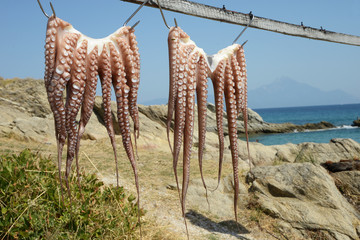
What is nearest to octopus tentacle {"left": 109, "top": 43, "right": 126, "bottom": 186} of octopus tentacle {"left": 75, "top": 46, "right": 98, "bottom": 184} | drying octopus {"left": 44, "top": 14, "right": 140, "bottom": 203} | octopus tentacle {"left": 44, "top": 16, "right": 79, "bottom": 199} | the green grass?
drying octopus {"left": 44, "top": 14, "right": 140, "bottom": 203}

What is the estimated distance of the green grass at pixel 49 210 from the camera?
2975 millimetres

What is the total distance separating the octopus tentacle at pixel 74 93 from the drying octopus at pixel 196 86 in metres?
0.56

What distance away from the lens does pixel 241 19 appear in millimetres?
3154

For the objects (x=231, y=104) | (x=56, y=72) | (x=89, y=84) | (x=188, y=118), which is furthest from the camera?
(x=231, y=104)

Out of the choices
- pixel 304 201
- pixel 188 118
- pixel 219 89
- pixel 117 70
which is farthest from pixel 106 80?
pixel 304 201

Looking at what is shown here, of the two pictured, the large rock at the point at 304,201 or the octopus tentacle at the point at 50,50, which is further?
the large rock at the point at 304,201

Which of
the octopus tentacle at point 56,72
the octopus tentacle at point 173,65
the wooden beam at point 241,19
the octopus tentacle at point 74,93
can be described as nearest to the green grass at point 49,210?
the octopus tentacle at point 74,93

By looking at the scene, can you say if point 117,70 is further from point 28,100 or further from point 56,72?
point 28,100

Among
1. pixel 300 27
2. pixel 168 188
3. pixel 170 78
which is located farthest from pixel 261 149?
pixel 170 78

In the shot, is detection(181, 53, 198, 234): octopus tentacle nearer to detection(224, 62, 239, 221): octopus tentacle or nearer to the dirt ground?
detection(224, 62, 239, 221): octopus tentacle

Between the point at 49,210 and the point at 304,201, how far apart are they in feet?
16.9

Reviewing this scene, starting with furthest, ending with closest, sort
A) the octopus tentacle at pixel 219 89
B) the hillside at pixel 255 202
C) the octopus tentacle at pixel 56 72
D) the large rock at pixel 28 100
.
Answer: the large rock at pixel 28 100 < the hillside at pixel 255 202 < the octopus tentacle at pixel 219 89 < the octopus tentacle at pixel 56 72

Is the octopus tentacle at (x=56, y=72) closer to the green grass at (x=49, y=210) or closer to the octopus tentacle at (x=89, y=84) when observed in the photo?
the octopus tentacle at (x=89, y=84)

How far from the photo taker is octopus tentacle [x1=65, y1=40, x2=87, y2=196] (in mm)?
1793
